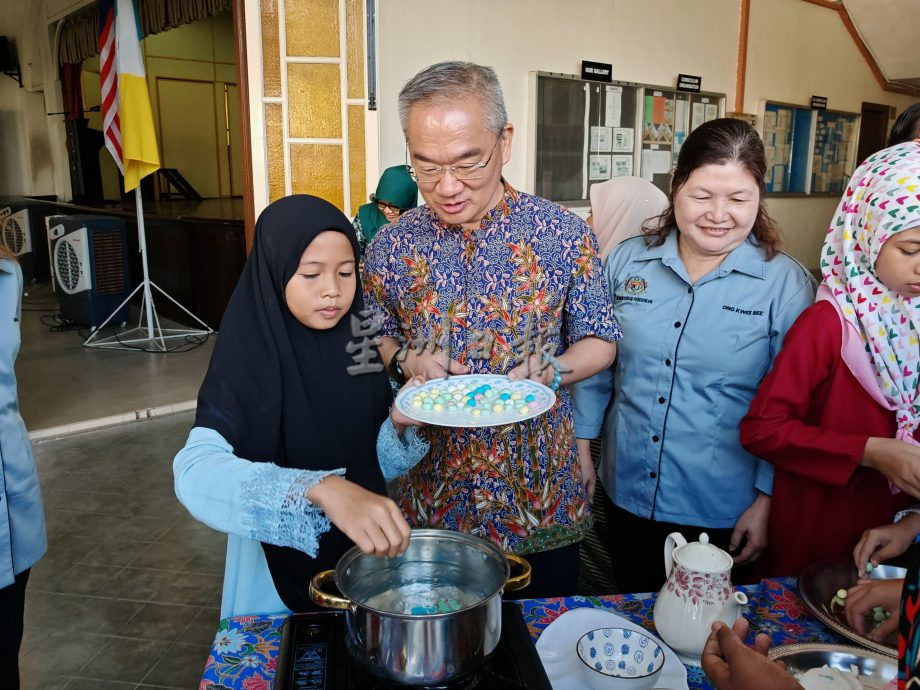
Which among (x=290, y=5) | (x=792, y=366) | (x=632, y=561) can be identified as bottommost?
(x=632, y=561)

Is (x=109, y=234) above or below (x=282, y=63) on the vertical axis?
below

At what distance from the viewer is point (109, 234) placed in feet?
21.0

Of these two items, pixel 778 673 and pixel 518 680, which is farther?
pixel 518 680

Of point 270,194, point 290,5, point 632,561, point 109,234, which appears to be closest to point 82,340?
point 109,234

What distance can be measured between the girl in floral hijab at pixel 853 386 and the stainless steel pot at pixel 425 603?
66 cm

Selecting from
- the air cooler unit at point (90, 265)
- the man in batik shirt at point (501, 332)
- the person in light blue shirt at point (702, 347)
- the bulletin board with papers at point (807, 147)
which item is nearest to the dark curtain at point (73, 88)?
the air cooler unit at point (90, 265)

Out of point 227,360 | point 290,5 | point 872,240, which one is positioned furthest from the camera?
point 290,5

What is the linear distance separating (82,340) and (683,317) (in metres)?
5.89

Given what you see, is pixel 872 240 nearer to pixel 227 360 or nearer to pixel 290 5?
pixel 227 360

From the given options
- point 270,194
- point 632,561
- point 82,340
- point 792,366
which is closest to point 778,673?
point 792,366

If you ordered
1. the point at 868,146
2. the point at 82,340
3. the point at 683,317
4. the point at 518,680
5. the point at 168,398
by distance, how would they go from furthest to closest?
the point at 868,146, the point at 82,340, the point at 168,398, the point at 683,317, the point at 518,680

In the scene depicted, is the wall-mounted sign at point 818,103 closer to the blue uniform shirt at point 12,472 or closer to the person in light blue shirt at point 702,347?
the person in light blue shirt at point 702,347

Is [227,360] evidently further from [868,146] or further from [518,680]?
[868,146]

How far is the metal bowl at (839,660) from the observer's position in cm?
96
